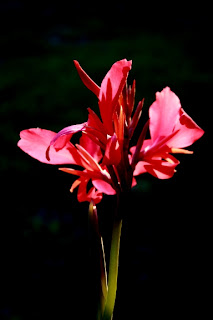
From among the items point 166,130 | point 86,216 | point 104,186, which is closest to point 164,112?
point 166,130

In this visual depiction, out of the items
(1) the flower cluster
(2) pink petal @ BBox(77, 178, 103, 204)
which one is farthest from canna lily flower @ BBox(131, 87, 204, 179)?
(2) pink petal @ BBox(77, 178, 103, 204)

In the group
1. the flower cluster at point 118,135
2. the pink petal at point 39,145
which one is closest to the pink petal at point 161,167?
the flower cluster at point 118,135

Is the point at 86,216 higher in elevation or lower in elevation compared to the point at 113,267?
lower

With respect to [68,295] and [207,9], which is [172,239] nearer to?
[68,295]

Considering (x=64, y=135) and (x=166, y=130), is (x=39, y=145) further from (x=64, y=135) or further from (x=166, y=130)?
(x=166, y=130)

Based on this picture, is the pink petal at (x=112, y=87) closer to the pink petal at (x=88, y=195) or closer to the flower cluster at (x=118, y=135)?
the flower cluster at (x=118, y=135)

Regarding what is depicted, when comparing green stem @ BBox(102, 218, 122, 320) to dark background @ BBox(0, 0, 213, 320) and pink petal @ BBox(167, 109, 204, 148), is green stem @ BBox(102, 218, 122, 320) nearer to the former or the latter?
dark background @ BBox(0, 0, 213, 320)
